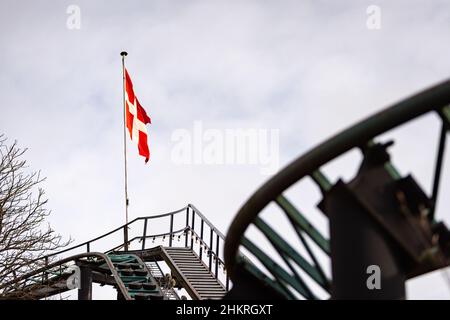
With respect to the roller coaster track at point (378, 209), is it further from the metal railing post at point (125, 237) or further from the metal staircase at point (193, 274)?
the metal railing post at point (125, 237)

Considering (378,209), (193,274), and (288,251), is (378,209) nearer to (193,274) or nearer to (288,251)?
(288,251)

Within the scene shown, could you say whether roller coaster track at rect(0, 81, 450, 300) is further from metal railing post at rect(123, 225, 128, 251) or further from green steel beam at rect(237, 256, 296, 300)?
metal railing post at rect(123, 225, 128, 251)

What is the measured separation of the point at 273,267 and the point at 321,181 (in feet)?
5.99

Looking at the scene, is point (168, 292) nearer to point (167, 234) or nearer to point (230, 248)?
point (167, 234)

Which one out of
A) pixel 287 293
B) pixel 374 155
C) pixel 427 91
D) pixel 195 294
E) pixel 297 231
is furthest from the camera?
pixel 195 294

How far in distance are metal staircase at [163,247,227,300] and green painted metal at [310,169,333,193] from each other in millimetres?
11883

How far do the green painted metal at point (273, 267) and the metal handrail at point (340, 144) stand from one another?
232mm

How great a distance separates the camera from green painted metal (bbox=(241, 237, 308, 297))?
8320 millimetres

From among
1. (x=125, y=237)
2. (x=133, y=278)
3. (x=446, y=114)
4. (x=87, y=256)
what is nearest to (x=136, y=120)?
(x=125, y=237)

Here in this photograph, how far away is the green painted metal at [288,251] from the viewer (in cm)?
794
